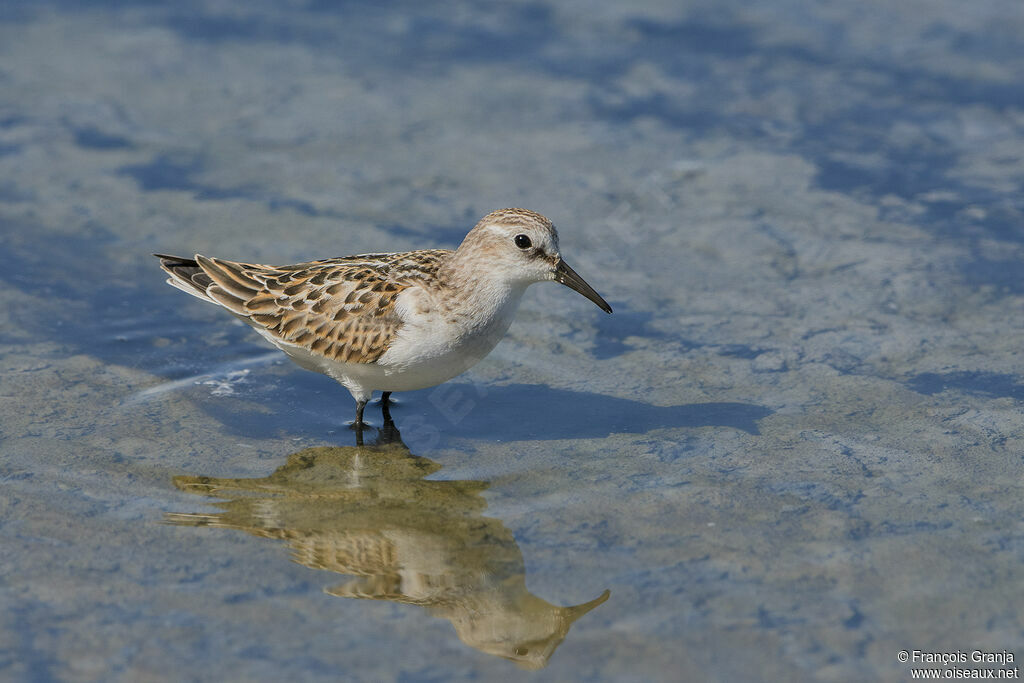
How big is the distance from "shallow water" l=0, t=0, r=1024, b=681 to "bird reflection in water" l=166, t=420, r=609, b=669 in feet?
0.09

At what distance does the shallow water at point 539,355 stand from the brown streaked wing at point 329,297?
824 millimetres

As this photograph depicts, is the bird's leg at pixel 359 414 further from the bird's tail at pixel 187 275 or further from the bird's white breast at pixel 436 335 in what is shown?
the bird's tail at pixel 187 275

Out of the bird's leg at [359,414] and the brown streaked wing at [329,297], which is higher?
the brown streaked wing at [329,297]

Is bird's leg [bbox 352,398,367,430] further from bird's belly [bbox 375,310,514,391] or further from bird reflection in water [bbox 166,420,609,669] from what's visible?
bird's belly [bbox 375,310,514,391]

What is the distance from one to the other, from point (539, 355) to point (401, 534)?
309cm

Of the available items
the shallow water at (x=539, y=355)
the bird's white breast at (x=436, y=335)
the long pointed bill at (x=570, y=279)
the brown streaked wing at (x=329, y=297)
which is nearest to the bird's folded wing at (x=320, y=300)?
the brown streaked wing at (x=329, y=297)

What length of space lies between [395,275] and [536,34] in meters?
8.22

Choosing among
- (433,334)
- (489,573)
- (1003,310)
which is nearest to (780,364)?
(1003,310)

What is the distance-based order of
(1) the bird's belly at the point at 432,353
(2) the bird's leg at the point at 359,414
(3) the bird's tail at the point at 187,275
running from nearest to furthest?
(1) the bird's belly at the point at 432,353
(2) the bird's leg at the point at 359,414
(3) the bird's tail at the point at 187,275

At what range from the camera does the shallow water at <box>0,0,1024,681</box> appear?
708 centimetres

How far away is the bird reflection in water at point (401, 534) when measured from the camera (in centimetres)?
715

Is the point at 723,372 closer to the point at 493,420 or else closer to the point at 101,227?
the point at 493,420

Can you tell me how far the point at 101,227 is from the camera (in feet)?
41.2

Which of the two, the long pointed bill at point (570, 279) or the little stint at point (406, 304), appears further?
the long pointed bill at point (570, 279)
